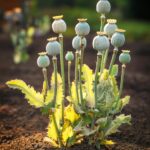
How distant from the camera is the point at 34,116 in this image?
391 centimetres

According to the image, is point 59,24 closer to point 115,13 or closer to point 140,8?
point 140,8

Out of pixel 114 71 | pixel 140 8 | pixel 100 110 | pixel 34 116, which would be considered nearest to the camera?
pixel 100 110

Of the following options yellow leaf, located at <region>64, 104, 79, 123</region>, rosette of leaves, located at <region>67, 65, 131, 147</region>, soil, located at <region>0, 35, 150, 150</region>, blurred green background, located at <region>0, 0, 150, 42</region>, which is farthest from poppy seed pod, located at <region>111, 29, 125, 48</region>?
blurred green background, located at <region>0, 0, 150, 42</region>

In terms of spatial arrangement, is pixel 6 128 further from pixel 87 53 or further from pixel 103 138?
pixel 87 53

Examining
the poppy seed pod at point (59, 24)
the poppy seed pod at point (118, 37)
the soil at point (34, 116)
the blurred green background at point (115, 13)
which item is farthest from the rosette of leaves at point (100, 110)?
the blurred green background at point (115, 13)

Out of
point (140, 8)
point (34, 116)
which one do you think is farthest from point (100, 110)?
point (140, 8)

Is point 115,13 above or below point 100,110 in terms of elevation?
below

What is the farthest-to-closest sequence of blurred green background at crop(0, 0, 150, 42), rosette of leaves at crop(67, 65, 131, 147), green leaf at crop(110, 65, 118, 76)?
blurred green background at crop(0, 0, 150, 42), green leaf at crop(110, 65, 118, 76), rosette of leaves at crop(67, 65, 131, 147)

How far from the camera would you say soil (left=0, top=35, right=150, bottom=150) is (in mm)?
3127

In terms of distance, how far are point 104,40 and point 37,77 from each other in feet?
9.08

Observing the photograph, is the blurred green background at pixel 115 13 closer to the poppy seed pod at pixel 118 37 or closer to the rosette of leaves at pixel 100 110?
the rosette of leaves at pixel 100 110

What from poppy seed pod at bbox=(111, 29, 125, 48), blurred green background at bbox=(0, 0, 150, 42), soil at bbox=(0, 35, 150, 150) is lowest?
blurred green background at bbox=(0, 0, 150, 42)

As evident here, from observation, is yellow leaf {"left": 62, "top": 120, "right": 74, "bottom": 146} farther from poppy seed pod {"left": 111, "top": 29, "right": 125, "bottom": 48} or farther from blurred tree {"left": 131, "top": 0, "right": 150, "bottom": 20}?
blurred tree {"left": 131, "top": 0, "right": 150, "bottom": 20}

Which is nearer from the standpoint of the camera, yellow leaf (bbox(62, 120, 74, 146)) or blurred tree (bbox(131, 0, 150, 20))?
yellow leaf (bbox(62, 120, 74, 146))
